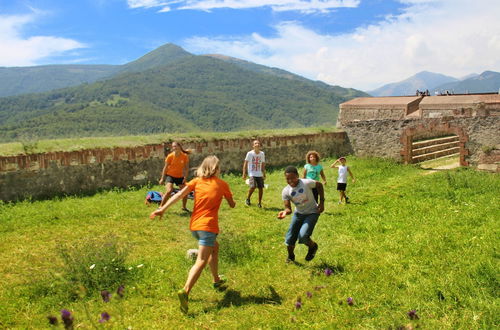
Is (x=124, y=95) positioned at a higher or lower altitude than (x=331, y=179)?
higher

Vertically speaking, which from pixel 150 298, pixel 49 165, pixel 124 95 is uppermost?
pixel 124 95

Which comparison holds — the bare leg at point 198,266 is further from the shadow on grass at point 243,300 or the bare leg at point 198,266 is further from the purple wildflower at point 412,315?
the purple wildflower at point 412,315

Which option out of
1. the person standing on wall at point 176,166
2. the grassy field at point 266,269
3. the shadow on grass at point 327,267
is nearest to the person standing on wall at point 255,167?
the grassy field at point 266,269

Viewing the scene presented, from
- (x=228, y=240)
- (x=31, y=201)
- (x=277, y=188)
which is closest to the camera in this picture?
(x=228, y=240)

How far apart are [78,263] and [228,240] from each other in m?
1.99

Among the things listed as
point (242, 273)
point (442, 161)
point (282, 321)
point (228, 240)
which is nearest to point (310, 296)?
point (282, 321)

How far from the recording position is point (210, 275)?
463 centimetres

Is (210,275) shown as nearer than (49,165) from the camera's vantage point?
Yes

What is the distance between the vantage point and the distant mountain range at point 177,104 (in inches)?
3871

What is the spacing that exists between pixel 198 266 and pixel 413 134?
12204mm

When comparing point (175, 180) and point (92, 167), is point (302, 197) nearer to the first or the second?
point (175, 180)

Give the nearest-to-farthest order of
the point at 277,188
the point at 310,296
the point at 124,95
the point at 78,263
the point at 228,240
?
the point at 310,296 < the point at 78,263 < the point at 228,240 < the point at 277,188 < the point at 124,95

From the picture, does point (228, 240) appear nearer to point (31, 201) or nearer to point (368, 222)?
point (368, 222)

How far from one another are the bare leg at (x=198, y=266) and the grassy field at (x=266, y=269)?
0.27 meters
